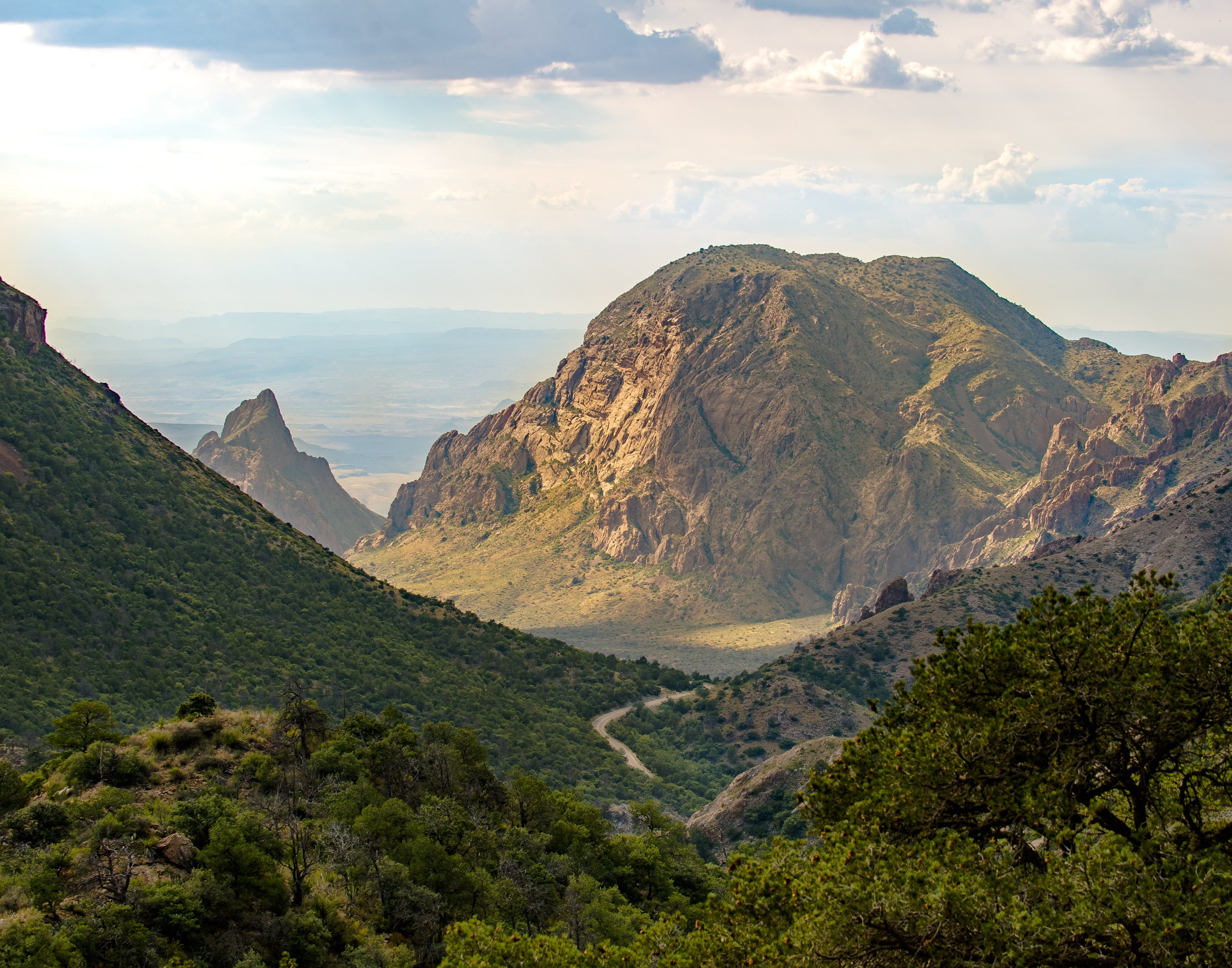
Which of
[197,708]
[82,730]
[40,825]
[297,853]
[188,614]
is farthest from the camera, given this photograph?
[188,614]

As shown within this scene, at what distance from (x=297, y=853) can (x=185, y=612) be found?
4772cm

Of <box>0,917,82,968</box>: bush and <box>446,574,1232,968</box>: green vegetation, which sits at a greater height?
<box>446,574,1232,968</box>: green vegetation

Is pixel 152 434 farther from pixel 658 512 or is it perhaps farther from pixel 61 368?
pixel 658 512

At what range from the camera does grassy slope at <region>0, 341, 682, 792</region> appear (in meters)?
65.2

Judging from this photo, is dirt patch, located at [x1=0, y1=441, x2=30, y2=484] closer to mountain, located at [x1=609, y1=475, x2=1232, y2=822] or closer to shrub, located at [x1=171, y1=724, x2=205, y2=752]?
shrub, located at [x1=171, y1=724, x2=205, y2=752]

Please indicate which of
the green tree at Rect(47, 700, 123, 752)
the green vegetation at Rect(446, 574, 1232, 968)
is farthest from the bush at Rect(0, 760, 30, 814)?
the green vegetation at Rect(446, 574, 1232, 968)

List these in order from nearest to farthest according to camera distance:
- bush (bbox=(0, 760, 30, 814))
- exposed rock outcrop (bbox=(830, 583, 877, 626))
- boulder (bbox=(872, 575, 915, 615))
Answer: bush (bbox=(0, 760, 30, 814)) < boulder (bbox=(872, 575, 915, 615)) < exposed rock outcrop (bbox=(830, 583, 877, 626))

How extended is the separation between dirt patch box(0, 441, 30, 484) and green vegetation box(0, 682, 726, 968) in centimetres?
3980

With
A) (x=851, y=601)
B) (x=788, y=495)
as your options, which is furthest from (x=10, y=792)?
(x=788, y=495)

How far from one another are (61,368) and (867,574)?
130041 mm

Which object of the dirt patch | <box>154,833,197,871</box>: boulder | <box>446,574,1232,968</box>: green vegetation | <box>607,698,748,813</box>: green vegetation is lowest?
<box>607,698,748,813</box>: green vegetation

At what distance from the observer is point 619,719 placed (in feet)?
320

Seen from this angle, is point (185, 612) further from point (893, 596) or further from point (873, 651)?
point (893, 596)

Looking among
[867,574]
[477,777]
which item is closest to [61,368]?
[477,777]
